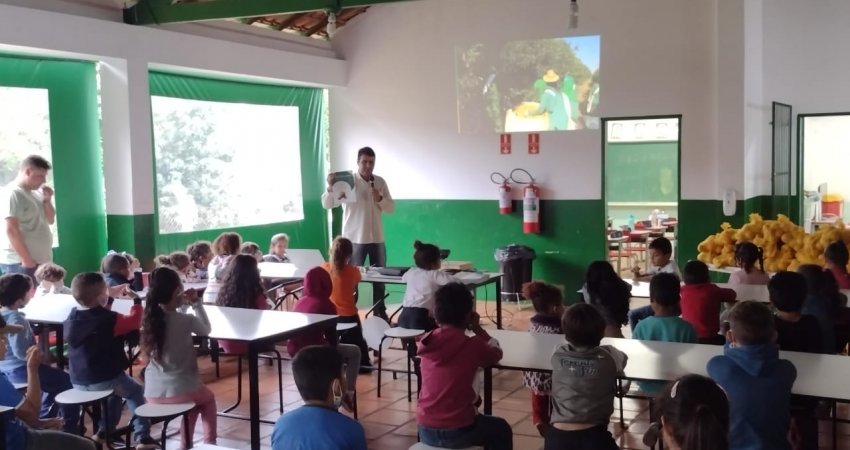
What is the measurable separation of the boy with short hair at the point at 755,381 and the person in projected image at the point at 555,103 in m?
5.85

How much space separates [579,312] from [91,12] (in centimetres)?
539

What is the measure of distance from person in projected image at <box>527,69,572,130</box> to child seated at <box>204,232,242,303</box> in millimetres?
3896

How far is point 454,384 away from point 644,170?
30.3 feet

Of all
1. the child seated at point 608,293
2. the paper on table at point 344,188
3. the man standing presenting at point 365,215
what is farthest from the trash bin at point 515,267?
the child seated at point 608,293

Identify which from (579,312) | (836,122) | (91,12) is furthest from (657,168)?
(579,312)

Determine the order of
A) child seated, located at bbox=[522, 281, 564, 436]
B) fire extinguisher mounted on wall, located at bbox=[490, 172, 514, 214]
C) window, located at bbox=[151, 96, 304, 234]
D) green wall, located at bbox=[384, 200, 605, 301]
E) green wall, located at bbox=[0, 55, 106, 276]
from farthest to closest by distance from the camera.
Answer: fire extinguisher mounted on wall, located at bbox=[490, 172, 514, 214]
green wall, located at bbox=[384, 200, 605, 301]
window, located at bbox=[151, 96, 304, 234]
green wall, located at bbox=[0, 55, 106, 276]
child seated, located at bbox=[522, 281, 564, 436]

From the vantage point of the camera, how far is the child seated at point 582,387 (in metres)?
2.88

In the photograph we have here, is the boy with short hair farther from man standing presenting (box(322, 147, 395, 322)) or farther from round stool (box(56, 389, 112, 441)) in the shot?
man standing presenting (box(322, 147, 395, 322))

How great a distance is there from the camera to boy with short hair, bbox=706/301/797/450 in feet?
8.88

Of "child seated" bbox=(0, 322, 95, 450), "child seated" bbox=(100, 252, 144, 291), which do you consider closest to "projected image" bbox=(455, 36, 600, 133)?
"child seated" bbox=(100, 252, 144, 291)

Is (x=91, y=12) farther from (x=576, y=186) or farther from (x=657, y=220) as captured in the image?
(x=657, y=220)

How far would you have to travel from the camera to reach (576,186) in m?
8.52

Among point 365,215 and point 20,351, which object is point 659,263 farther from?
point 20,351

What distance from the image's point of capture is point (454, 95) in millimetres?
Result: 9047
